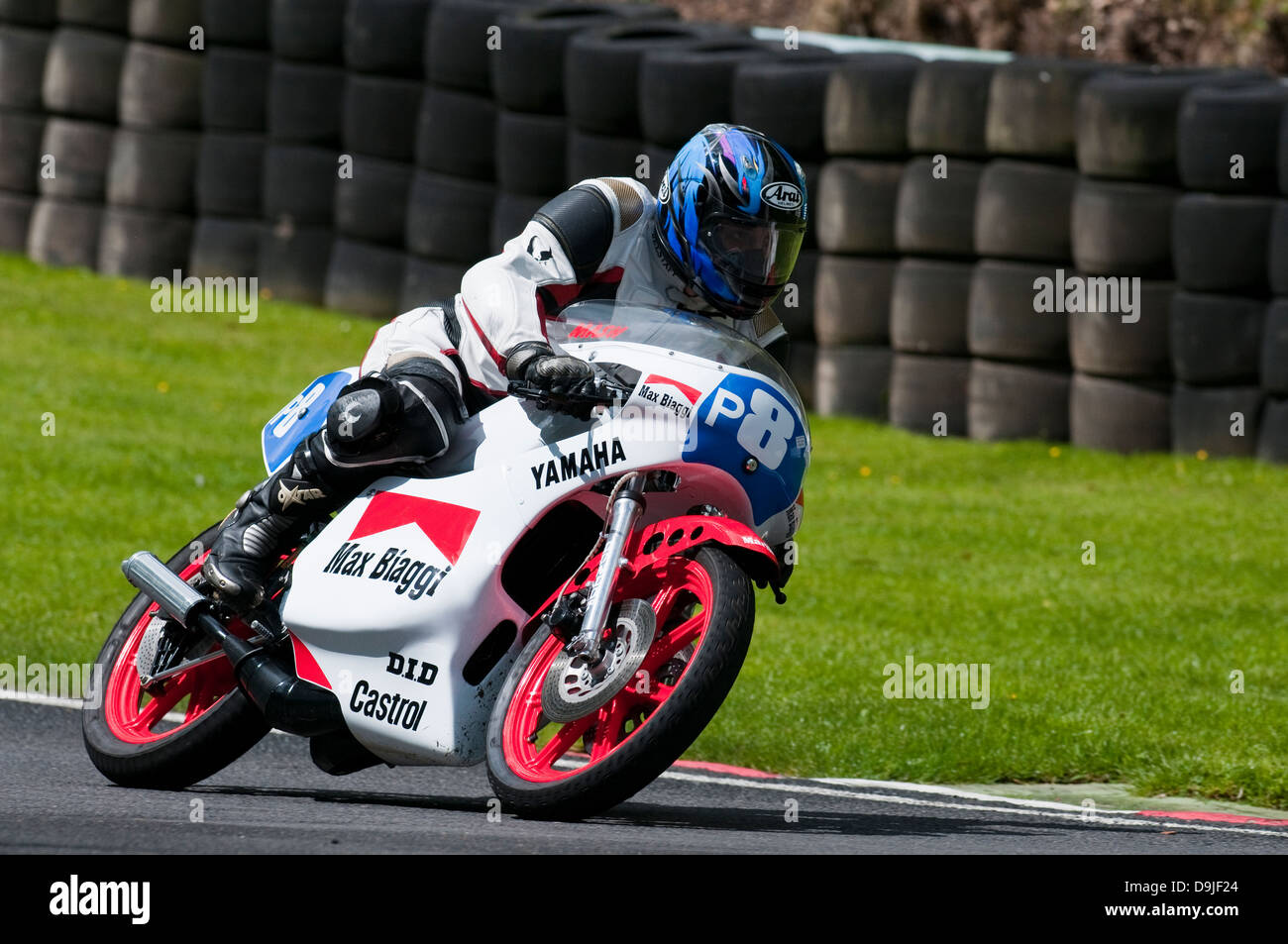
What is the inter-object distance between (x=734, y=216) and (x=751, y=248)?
0.10 meters

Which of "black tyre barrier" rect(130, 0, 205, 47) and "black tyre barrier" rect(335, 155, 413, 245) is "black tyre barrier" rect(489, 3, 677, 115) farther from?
"black tyre barrier" rect(130, 0, 205, 47)

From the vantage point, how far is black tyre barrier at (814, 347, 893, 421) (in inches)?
461

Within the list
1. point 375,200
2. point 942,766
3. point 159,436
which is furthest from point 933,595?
point 375,200

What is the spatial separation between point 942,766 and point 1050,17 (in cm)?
1065

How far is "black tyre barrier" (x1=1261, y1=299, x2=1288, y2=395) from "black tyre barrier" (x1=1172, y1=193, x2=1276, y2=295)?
0.16m

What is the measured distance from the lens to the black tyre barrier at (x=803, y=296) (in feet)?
38.4

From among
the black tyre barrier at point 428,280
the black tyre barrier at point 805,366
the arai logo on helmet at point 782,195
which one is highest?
the arai logo on helmet at point 782,195

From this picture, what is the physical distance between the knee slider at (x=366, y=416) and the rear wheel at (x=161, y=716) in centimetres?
79

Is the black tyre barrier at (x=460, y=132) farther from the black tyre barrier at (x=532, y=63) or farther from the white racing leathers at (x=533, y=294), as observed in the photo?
the white racing leathers at (x=533, y=294)

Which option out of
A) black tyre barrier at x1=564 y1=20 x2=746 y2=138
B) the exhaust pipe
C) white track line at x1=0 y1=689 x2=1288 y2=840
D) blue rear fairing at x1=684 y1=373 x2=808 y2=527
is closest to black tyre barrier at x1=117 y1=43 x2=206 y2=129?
black tyre barrier at x1=564 y1=20 x2=746 y2=138

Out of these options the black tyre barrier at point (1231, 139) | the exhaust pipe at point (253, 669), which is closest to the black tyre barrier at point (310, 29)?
the black tyre barrier at point (1231, 139)

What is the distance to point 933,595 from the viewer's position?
8.50m

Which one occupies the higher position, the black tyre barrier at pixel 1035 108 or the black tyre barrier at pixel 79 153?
the black tyre barrier at pixel 1035 108
